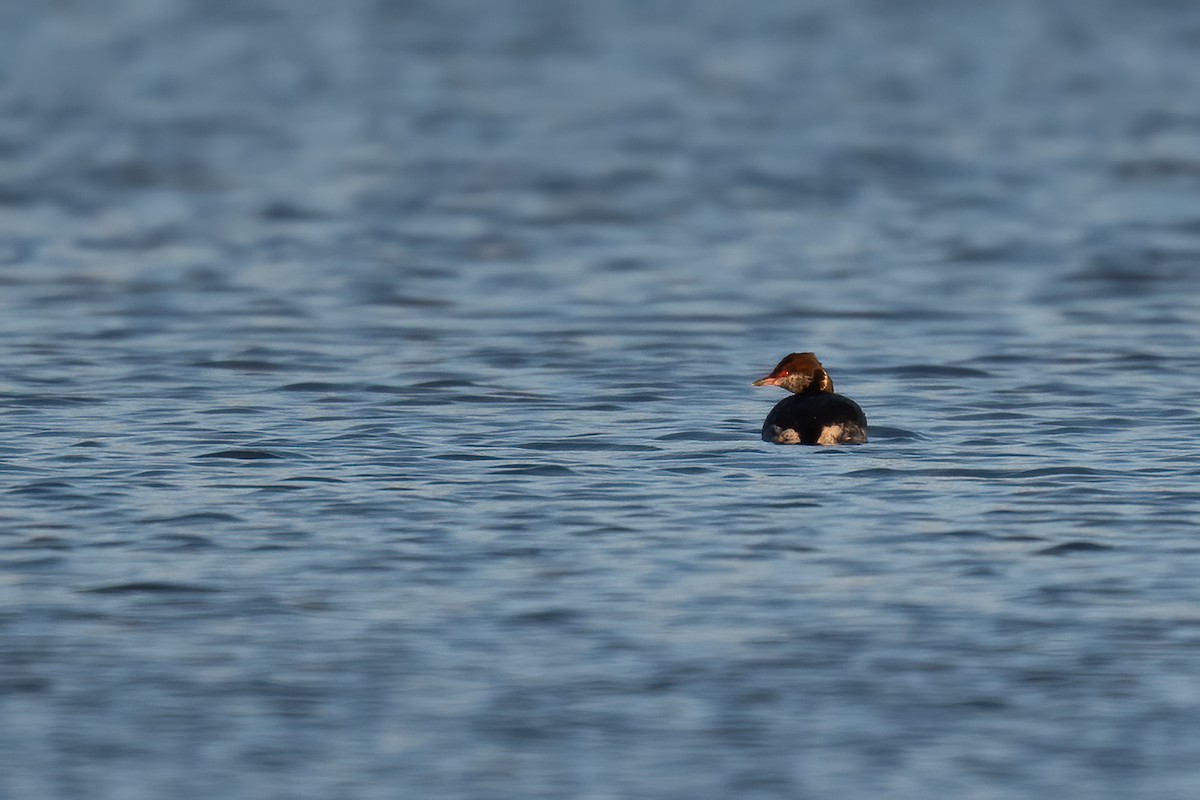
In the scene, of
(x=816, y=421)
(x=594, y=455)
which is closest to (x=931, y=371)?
(x=816, y=421)

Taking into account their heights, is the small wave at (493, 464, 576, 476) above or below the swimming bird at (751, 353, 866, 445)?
below

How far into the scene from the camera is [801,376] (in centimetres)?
1362

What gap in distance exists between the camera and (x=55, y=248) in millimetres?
20859

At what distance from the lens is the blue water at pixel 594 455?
8055mm

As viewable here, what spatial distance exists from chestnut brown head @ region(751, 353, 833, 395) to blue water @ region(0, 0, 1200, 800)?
1.47 feet

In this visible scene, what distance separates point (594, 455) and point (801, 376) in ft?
5.28

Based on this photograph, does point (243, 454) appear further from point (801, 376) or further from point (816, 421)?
point (801, 376)

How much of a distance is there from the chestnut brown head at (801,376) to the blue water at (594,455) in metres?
0.45

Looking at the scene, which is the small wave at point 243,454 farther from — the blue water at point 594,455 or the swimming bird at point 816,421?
the swimming bird at point 816,421

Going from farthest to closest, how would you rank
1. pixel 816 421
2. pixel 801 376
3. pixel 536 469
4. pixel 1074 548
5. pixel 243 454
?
pixel 801 376 < pixel 816 421 < pixel 243 454 < pixel 536 469 < pixel 1074 548

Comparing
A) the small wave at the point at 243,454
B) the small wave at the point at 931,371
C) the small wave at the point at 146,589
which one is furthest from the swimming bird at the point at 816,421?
the small wave at the point at 146,589

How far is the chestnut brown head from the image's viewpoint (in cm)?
1359

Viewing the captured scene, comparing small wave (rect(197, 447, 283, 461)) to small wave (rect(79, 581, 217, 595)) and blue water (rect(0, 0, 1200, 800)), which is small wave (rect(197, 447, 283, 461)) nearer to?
blue water (rect(0, 0, 1200, 800))

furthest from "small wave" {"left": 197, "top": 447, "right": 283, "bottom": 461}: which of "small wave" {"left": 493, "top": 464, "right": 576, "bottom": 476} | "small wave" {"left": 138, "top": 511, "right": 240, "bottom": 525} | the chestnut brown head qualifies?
the chestnut brown head
